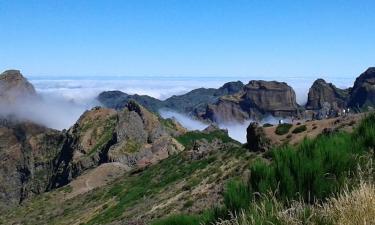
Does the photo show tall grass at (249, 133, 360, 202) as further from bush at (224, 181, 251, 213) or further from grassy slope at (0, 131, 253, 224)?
grassy slope at (0, 131, 253, 224)

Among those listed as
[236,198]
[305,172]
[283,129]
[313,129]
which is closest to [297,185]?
[305,172]

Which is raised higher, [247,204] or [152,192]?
[247,204]

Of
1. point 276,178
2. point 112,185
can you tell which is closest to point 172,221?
point 276,178

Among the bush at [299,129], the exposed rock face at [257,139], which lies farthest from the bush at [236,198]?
the exposed rock face at [257,139]

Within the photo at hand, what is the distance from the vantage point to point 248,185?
12180mm

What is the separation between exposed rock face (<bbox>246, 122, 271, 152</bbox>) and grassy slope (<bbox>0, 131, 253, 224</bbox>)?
4.48 feet

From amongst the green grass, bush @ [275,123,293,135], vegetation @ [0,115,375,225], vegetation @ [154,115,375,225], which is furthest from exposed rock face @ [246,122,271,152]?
vegetation @ [154,115,375,225]

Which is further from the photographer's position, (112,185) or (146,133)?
(146,133)

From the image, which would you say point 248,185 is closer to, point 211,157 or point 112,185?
point 211,157

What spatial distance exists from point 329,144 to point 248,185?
2788 millimetres

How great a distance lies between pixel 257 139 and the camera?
223 feet

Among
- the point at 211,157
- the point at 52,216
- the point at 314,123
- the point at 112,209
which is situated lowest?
the point at 52,216

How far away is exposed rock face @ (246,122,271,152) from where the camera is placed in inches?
2601

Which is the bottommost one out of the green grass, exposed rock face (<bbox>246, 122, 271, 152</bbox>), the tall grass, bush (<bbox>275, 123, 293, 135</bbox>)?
the green grass
